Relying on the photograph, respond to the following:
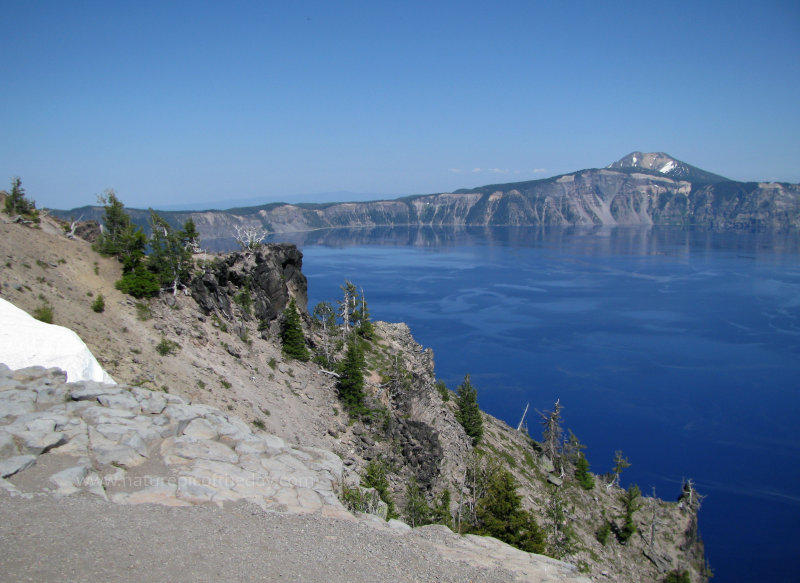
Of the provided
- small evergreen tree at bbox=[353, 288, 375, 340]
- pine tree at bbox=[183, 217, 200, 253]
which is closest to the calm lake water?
small evergreen tree at bbox=[353, 288, 375, 340]

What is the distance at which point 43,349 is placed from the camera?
15820 mm

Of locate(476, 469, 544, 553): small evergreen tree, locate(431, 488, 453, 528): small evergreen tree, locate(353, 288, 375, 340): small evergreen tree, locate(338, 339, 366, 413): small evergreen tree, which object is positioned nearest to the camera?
locate(476, 469, 544, 553): small evergreen tree

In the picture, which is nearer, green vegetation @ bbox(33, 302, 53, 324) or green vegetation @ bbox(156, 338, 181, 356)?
green vegetation @ bbox(33, 302, 53, 324)

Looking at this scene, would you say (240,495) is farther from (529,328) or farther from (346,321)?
(529,328)

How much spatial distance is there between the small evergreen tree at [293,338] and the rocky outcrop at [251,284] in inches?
65.5

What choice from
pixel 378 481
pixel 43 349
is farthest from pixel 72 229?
pixel 378 481

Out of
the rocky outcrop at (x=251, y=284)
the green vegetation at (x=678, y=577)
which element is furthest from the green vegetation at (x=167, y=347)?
the green vegetation at (x=678, y=577)

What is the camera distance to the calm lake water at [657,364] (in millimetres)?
41500

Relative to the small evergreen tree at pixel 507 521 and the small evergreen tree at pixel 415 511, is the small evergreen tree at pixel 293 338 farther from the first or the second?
the small evergreen tree at pixel 507 521

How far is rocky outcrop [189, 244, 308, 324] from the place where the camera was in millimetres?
30875

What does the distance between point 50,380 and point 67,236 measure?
66.1 feet

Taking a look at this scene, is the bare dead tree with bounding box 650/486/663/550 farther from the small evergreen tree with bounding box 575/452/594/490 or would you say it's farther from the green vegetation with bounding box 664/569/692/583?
the small evergreen tree with bounding box 575/452/594/490

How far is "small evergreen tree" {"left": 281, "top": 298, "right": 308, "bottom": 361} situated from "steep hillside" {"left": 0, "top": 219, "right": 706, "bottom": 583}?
55 cm

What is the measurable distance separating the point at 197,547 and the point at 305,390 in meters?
20.4
